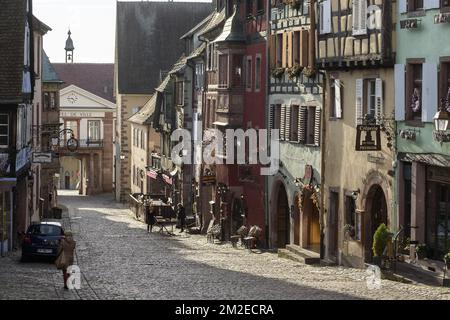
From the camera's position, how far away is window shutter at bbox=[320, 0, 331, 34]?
3803 centimetres

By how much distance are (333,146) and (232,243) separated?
1195 cm

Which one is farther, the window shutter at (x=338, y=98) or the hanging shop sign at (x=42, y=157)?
the hanging shop sign at (x=42, y=157)

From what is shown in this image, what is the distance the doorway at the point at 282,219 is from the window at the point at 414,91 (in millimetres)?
14880

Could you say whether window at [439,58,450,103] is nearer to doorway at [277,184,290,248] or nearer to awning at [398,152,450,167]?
awning at [398,152,450,167]

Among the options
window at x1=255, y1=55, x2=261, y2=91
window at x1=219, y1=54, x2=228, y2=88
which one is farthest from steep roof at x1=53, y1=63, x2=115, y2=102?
window at x1=255, y1=55, x2=261, y2=91

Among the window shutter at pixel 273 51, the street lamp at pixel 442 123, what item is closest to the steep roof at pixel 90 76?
the window shutter at pixel 273 51

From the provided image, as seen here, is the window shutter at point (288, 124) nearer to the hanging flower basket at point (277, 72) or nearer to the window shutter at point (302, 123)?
the hanging flower basket at point (277, 72)

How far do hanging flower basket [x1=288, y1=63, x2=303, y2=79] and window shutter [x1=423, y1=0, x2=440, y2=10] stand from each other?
1175cm

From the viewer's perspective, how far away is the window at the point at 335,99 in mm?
38125

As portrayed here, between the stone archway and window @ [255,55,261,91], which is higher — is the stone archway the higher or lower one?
the lower one

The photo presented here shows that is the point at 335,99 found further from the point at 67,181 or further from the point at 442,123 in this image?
the point at 67,181

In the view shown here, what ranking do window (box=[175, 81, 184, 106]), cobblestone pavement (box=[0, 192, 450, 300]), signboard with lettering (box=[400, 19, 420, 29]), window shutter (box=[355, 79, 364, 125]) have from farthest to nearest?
window (box=[175, 81, 184, 106]) → window shutter (box=[355, 79, 364, 125]) → signboard with lettering (box=[400, 19, 420, 29]) → cobblestone pavement (box=[0, 192, 450, 300])

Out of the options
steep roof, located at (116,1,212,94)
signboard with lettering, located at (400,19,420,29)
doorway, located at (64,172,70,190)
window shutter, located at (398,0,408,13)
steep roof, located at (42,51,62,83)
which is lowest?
doorway, located at (64,172,70,190)

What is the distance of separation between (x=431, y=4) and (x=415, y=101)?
2.67 meters
